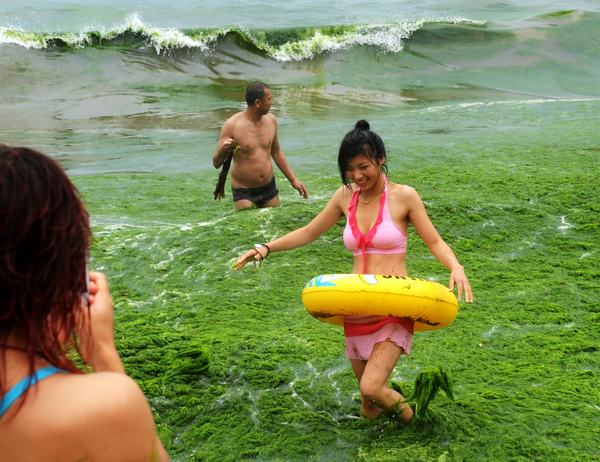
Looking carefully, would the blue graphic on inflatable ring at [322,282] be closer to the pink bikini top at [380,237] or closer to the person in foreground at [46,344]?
the pink bikini top at [380,237]

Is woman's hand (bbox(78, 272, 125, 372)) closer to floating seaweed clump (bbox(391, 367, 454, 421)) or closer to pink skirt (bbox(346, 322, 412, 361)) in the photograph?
pink skirt (bbox(346, 322, 412, 361))

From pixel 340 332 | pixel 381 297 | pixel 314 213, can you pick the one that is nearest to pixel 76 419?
pixel 381 297

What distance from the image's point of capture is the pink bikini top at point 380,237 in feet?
15.7

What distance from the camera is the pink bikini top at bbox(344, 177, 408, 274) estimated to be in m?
4.78

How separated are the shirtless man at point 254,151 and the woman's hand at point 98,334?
7863mm

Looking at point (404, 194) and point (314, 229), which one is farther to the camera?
point (314, 229)

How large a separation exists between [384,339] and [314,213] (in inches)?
193

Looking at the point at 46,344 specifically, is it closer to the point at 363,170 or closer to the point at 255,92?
the point at 363,170

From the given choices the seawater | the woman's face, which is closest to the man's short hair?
the seawater

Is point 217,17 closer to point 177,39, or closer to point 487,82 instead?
point 177,39

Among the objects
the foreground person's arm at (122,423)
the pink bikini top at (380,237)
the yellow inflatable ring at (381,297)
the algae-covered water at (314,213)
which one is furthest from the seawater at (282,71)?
the foreground person's arm at (122,423)

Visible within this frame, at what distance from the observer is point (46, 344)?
1.85m

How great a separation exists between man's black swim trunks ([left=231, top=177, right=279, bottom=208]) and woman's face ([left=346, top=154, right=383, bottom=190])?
17.9ft

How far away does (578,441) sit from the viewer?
15.6 feet
